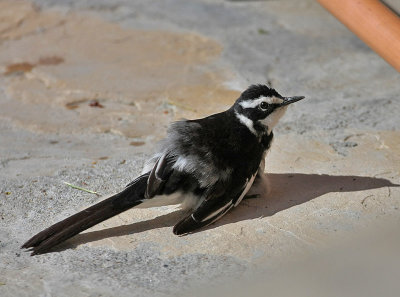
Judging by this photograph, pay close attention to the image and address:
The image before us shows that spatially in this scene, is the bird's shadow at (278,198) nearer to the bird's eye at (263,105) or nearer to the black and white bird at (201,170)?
the black and white bird at (201,170)

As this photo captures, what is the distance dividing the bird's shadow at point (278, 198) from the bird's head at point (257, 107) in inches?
17.3

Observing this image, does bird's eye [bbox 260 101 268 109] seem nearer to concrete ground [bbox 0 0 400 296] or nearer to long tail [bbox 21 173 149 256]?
concrete ground [bbox 0 0 400 296]

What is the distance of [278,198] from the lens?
5.05 metres

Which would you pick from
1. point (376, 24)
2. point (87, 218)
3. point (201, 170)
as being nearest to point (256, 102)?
point (201, 170)

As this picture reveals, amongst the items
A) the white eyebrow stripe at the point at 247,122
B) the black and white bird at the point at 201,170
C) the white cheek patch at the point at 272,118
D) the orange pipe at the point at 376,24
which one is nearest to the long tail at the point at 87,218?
the black and white bird at the point at 201,170

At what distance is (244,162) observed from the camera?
4.82 m

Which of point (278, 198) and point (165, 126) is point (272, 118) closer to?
point (278, 198)

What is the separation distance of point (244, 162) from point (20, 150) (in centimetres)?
189

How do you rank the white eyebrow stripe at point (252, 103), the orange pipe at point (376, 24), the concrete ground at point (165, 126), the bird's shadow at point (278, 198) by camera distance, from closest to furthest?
the concrete ground at point (165, 126) < the bird's shadow at point (278, 198) < the white eyebrow stripe at point (252, 103) < the orange pipe at point (376, 24)

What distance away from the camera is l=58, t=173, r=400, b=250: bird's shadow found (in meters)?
4.70

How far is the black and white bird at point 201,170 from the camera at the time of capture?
15.0 feet

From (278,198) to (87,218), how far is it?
4.15ft

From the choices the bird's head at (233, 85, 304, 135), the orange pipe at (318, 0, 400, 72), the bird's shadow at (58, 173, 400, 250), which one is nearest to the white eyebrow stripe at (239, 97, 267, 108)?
the bird's head at (233, 85, 304, 135)

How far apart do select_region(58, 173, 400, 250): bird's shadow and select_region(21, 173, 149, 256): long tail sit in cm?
10
